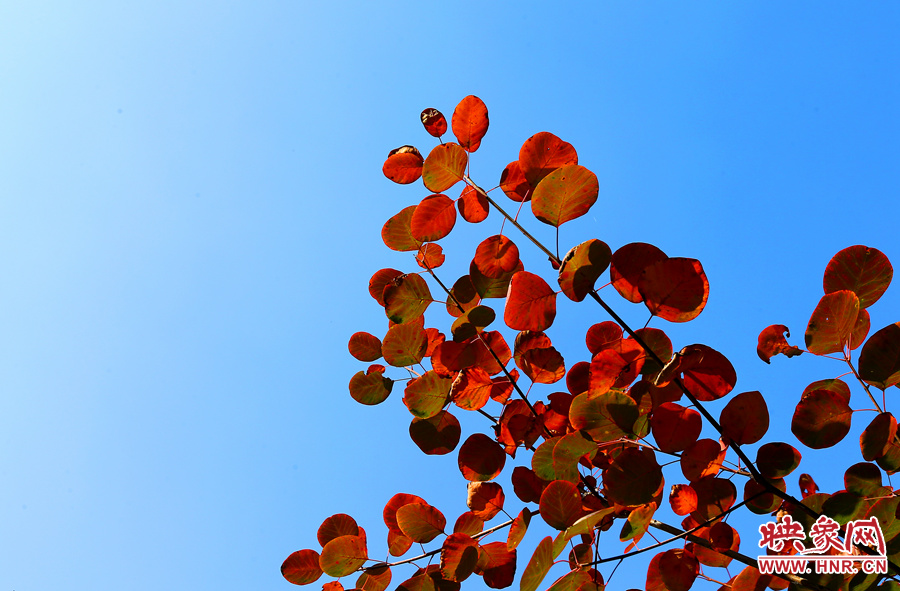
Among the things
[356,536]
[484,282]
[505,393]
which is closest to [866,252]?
[484,282]

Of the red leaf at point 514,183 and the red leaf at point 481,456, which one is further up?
the red leaf at point 514,183

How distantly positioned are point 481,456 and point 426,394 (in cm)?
21

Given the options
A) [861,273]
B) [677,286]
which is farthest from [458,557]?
[861,273]

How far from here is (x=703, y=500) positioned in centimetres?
113

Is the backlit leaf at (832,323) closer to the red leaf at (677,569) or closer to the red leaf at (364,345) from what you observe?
the red leaf at (677,569)

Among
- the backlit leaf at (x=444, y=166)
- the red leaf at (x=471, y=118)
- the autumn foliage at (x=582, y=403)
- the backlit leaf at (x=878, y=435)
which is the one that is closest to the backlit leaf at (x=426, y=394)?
the autumn foliage at (x=582, y=403)

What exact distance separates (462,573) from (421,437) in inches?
12.2

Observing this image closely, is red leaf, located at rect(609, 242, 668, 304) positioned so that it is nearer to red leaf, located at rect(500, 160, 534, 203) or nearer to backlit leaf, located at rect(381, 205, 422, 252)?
red leaf, located at rect(500, 160, 534, 203)

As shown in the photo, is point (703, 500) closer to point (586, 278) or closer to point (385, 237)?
point (586, 278)

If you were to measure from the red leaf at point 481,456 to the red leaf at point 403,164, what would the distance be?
0.61 m

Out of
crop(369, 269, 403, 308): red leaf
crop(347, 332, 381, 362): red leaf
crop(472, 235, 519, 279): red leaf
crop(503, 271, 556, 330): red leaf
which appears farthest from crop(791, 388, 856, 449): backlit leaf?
crop(347, 332, 381, 362): red leaf

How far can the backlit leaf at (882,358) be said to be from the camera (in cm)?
92

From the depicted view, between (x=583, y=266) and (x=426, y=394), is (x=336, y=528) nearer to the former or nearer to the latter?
(x=426, y=394)

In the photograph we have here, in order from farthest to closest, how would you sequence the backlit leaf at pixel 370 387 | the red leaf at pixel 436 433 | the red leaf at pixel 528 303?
the backlit leaf at pixel 370 387 < the red leaf at pixel 436 433 < the red leaf at pixel 528 303
